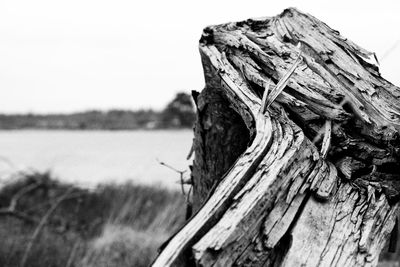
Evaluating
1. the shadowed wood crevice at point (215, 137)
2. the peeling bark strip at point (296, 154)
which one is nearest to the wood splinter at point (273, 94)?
the peeling bark strip at point (296, 154)

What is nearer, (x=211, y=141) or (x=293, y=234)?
(x=293, y=234)

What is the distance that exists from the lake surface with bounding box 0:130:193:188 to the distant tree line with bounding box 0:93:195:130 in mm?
1151

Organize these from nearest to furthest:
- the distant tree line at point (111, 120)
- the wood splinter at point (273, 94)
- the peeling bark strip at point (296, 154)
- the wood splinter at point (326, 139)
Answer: the peeling bark strip at point (296, 154) → the wood splinter at point (326, 139) → the wood splinter at point (273, 94) → the distant tree line at point (111, 120)

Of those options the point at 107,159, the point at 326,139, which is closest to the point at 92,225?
the point at 107,159

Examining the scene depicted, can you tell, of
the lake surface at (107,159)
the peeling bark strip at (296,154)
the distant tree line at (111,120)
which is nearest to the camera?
the peeling bark strip at (296,154)

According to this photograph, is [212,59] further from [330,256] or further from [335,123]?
[330,256]

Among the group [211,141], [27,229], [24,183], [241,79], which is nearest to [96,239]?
[27,229]

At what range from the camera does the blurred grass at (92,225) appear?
257 inches

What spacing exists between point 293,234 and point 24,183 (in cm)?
1098

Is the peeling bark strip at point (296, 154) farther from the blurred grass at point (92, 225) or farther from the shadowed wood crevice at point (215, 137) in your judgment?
the blurred grass at point (92, 225)

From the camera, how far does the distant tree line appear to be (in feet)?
70.2

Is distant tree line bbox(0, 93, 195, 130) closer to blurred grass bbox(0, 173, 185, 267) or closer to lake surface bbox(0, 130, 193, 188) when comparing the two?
lake surface bbox(0, 130, 193, 188)

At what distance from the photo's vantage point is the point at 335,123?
162cm

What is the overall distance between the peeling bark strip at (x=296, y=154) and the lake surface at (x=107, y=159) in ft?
28.7
